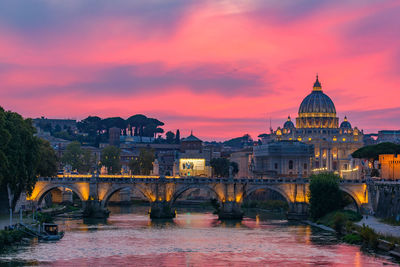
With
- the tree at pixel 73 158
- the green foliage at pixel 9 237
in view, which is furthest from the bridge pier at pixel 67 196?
the green foliage at pixel 9 237

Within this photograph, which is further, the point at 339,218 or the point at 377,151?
the point at 377,151

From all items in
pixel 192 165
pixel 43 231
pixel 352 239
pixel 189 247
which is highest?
pixel 192 165

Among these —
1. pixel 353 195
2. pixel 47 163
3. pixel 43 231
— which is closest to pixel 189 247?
pixel 43 231

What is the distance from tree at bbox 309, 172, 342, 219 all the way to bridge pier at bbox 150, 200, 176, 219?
17.9 meters

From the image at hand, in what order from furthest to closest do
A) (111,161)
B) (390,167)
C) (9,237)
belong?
(111,161) < (390,167) < (9,237)

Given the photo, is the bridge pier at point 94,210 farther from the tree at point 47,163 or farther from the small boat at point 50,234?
the small boat at point 50,234

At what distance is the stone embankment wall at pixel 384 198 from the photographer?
8169cm

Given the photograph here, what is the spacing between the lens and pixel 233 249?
221ft

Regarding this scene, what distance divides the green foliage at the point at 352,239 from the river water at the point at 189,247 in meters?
1.01

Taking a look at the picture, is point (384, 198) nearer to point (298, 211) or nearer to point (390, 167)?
point (298, 211)

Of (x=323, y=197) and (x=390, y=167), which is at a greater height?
(x=390, y=167)

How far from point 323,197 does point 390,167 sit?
1889 centimetres

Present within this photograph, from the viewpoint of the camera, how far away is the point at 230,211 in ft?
332

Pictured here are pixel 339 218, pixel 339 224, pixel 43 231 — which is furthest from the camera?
pixel 339 218
